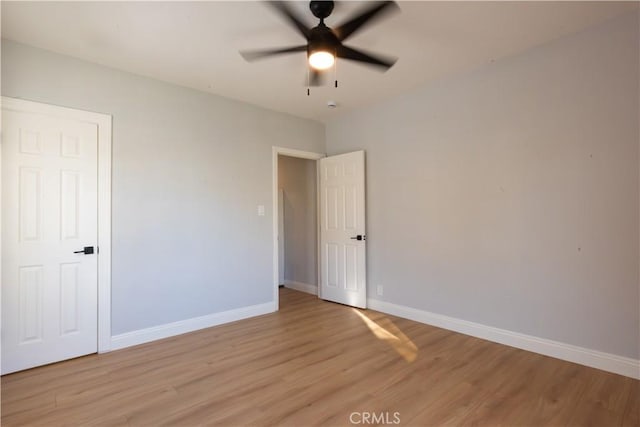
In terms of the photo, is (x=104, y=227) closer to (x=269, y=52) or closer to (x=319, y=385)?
(x=269, y=52)

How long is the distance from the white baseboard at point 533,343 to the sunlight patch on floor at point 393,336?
36 centimetres

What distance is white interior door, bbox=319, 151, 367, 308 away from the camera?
14.2 feet

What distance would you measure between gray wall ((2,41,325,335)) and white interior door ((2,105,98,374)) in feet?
0.67

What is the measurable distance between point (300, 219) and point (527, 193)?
3.36m

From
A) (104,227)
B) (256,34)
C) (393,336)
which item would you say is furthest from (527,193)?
(104,227)

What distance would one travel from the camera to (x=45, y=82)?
9.14 ft

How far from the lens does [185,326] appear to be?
3531 mm

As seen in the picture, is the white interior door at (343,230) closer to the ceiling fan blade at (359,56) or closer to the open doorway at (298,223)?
the open doorway at (298,223)

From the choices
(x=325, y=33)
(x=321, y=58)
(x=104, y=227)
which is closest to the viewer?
(x=325, y=33)

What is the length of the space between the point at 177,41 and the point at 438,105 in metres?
2.64

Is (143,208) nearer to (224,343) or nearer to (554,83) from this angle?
(224,343)

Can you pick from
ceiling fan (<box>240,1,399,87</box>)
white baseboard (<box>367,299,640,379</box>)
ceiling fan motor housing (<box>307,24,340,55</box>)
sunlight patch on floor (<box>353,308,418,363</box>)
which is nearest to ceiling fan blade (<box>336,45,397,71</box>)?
ceiling fan (<box>240,1,399,87</box>)

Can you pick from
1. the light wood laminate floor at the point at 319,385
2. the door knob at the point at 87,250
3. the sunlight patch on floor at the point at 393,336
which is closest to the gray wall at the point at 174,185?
the door knob at the point at 87,250
